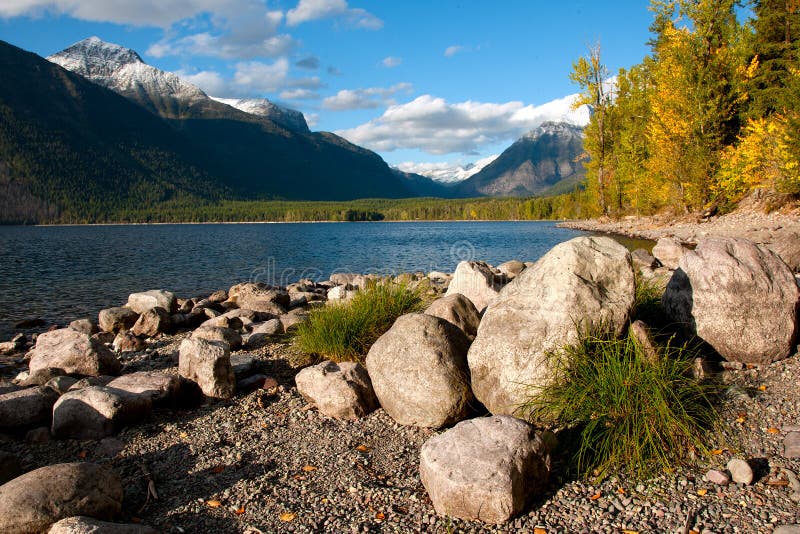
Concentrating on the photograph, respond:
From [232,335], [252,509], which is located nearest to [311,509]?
[252,509]

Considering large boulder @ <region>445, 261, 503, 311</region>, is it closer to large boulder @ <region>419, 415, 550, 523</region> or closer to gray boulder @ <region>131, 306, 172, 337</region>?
large boulder @ <region>419, 415, 550, 523</region>

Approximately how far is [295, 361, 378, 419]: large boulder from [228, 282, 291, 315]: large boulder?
9.60m

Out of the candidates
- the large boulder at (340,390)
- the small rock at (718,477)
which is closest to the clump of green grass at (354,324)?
the large boulder at (340,390)

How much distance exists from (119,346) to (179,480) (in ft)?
30.9

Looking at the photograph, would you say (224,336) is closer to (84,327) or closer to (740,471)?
(84,327)

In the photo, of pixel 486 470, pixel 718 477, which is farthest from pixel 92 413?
pixel 718 477

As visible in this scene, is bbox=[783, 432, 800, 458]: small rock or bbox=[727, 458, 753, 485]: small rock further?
bbox=[783, 432, 800, 458]: small rock

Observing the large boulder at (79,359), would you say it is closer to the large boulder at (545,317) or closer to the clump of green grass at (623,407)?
the large boulder at (545,317)

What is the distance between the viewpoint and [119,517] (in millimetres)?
5129

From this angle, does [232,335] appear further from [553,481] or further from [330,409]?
[553,481]

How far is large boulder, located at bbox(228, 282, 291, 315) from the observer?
56.8 ft

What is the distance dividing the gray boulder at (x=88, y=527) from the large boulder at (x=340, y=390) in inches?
124

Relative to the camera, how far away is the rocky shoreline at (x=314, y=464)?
15.7ft

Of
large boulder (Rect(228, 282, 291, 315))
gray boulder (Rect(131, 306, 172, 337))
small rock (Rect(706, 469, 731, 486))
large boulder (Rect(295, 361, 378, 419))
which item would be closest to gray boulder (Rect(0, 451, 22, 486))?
large boulder (Rect(295, 361, 378, 419))
